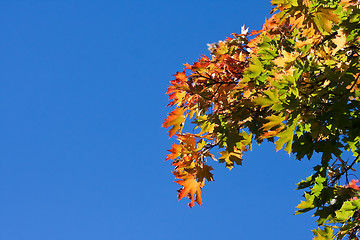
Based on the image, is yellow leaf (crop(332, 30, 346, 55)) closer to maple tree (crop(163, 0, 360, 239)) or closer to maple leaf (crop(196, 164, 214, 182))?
maple tree (crop(163, 0, 360, 239))

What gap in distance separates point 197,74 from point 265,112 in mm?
842

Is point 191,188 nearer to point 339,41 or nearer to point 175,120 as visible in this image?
point 175,120

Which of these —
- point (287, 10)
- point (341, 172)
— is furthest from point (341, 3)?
point (341, 172)

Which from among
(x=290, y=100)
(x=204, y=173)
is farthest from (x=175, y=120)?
(x=290, y=100)

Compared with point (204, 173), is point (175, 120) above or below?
above

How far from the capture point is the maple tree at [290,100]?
149 inches

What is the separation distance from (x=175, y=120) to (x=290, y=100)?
1462mm

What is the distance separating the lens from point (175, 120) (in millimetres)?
4727

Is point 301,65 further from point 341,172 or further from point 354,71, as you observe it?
point 341,172

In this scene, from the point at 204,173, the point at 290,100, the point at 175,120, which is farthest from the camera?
the point at 175,120

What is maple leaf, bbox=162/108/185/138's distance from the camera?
470 centimetres

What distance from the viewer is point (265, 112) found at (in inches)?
186

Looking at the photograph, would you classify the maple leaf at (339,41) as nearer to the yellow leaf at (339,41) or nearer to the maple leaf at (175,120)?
the yellow leaf at (339,41)

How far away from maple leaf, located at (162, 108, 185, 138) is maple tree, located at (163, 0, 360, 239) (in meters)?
0.01
